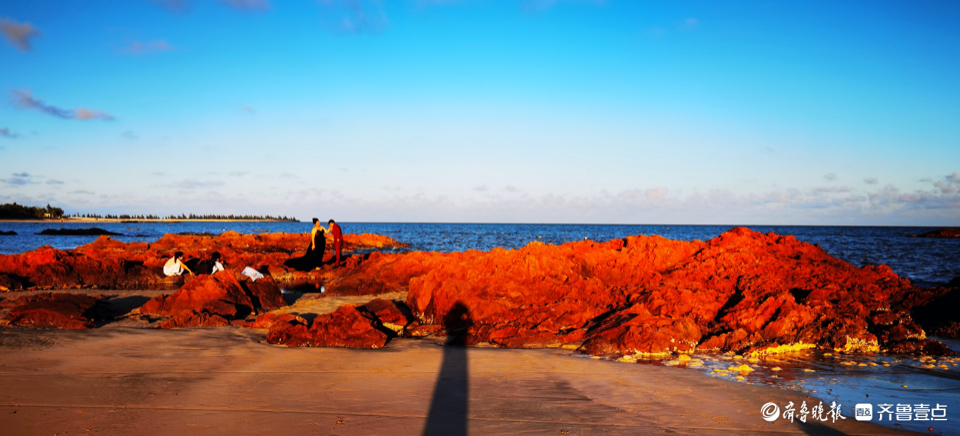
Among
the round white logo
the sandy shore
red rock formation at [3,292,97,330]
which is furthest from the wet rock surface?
the round white logo

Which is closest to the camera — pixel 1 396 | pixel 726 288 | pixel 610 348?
Answer: pixel 1 396

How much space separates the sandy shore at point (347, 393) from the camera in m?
4.78

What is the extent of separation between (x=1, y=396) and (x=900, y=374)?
9924 mm

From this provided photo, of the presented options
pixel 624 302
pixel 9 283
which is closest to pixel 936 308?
pixel 624 302

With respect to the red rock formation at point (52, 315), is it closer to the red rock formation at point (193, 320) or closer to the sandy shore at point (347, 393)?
the sandy shore at point (347, 393)

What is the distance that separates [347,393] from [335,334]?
2844 millimetres

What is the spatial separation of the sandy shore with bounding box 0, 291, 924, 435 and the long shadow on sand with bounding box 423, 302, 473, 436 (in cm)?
2

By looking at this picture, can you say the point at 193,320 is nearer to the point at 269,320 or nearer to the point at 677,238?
the point at 269,320

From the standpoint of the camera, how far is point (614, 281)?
40.2 feet

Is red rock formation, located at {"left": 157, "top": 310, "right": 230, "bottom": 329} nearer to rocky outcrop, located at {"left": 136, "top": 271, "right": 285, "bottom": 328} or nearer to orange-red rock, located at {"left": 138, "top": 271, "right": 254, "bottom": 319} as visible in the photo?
rocky outcrop, located at {"left": 136, "top": 271, "right": 285, "bottom": 328}

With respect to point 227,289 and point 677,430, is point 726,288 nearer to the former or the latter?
point 677,430

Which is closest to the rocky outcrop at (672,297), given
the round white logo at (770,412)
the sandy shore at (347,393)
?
the sandy shore at (347,393)

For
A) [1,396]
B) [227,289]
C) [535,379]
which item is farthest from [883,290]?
[1,396]

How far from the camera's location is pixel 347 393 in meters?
5.76
